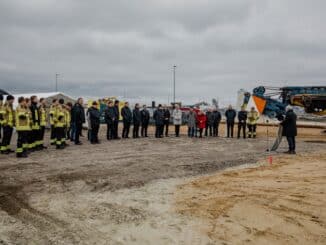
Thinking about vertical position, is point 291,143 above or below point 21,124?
below

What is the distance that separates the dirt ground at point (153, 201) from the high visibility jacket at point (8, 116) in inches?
44.0

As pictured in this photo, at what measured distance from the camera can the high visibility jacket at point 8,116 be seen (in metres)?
11.6

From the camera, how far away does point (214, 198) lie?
6.83 metres

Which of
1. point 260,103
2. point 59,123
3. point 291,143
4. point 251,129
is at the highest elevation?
point 260,103

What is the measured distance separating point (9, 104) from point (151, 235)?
859 centimetres

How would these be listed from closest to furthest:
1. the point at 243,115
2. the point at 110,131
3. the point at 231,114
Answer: the point at 110,131 < the point at 243,115 < the point at 231,114

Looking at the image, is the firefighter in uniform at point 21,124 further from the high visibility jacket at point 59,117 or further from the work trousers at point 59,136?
the work trousers at point 59,136

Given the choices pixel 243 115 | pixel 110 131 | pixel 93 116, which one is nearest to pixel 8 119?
pixel 93 116

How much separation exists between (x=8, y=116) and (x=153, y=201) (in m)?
7.11

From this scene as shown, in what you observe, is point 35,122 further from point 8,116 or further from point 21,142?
point 21,142

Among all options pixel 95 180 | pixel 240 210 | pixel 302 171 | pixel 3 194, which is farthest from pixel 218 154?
pixel 3 194

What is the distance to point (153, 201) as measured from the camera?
261 inches

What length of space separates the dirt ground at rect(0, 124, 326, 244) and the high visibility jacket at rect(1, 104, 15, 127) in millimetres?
1117

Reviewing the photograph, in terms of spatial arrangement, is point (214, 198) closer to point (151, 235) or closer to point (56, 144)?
point (151, 235)
